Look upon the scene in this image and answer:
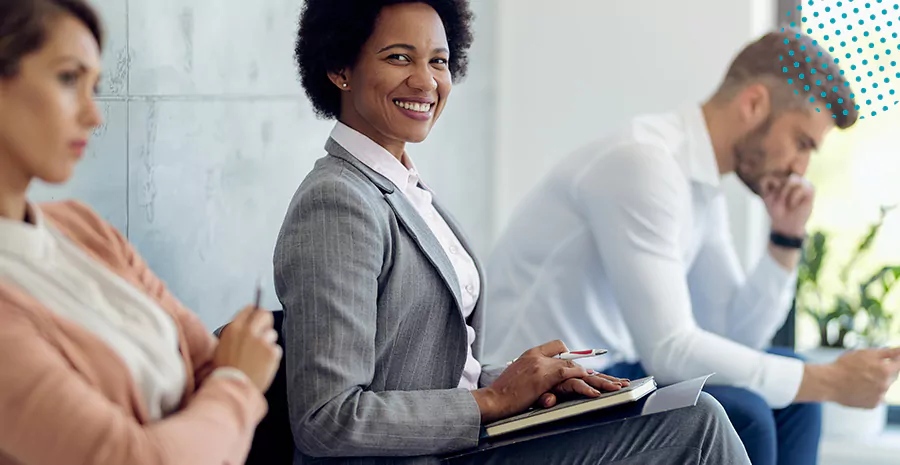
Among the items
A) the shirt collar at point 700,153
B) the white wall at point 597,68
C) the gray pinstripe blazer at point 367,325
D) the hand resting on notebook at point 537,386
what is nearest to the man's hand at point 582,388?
the hand resting on notebook at point 537,386

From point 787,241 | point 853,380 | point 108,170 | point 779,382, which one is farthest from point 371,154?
point 787,241

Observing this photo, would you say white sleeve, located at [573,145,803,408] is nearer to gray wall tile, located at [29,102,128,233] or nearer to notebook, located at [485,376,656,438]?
notebook, located at [485,376,656,438]

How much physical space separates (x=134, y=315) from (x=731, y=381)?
1.37 meters

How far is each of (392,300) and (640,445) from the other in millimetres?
390

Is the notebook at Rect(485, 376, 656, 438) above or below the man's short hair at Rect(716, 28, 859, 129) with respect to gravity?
below

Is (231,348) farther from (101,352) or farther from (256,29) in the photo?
(256,29)

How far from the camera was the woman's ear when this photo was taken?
1535 millimetres

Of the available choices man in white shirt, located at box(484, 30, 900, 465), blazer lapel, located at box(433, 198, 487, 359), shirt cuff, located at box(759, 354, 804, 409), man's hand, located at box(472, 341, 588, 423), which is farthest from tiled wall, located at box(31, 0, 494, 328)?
shirt cuff, located at box(759, 354, 804, 409)

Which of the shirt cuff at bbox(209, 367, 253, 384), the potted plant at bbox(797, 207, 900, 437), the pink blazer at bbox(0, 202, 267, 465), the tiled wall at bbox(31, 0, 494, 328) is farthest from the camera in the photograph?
the potted plant at bbox(797, 207, 900, 437)

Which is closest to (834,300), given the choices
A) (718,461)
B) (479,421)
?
(718,461)

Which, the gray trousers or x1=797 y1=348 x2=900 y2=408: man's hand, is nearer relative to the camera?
the gray trousers

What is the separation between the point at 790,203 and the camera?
242 centimetres

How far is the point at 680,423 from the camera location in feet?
4.65

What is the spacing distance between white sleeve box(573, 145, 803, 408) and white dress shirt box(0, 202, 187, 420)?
1.19 metres
